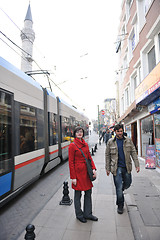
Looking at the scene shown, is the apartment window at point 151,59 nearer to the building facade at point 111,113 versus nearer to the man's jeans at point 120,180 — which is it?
the man's jeans at point 120,180

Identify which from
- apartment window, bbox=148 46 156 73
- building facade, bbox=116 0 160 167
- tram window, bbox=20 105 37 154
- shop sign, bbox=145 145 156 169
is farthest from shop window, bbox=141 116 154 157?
tram window, bbox=20 105 37 154

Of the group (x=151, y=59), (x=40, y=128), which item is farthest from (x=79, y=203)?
(x=151, y=59)

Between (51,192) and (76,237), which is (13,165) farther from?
(76,237)

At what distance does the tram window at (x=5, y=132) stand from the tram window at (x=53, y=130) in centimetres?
295

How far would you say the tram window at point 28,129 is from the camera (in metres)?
4.66

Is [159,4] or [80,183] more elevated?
[159,4]

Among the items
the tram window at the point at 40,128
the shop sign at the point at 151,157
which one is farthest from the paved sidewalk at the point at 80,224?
the shop sign at the point at 151,157

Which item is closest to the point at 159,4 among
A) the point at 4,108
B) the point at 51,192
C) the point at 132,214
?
the point at 4,108

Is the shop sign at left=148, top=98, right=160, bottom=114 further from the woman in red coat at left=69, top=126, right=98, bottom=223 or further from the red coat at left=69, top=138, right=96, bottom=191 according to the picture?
the red coat at left=69, top=138, right=96, bottom=191

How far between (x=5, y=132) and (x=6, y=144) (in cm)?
28

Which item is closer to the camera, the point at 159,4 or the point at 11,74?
the point at 11,74

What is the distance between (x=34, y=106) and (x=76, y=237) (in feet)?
13.1

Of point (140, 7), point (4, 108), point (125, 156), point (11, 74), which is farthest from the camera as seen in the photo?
point (140, 7)

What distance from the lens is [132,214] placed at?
354 centimetres
